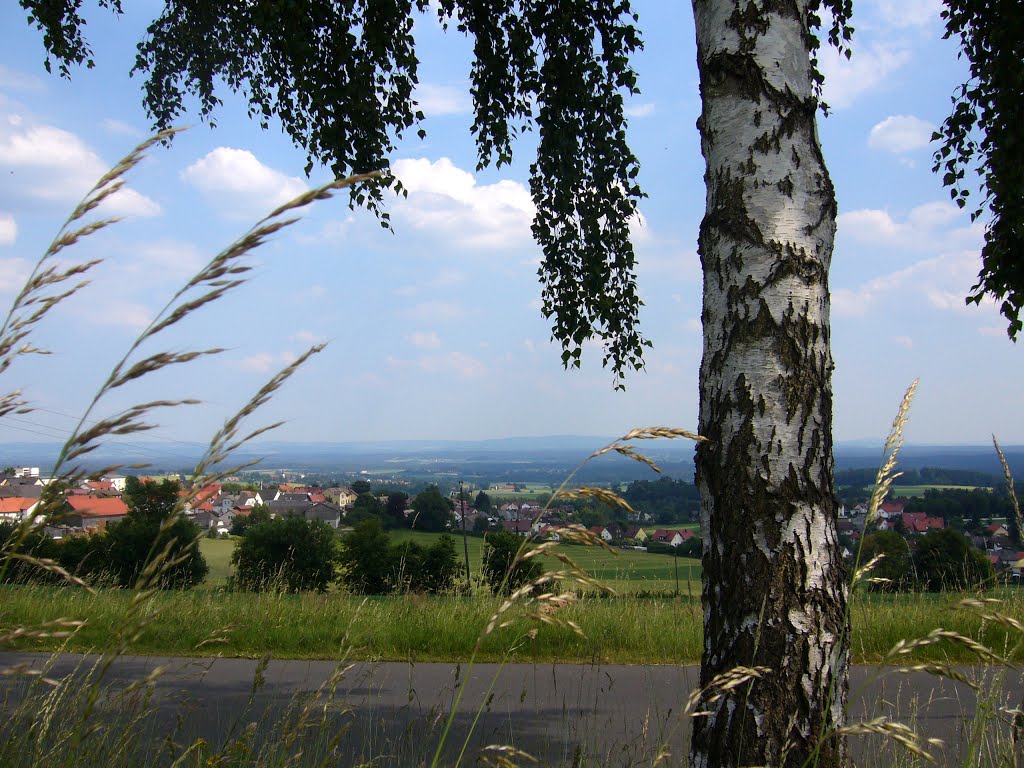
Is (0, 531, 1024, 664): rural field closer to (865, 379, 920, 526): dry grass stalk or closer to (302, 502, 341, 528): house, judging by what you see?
Result: (865, 379, 920, 526): dry grass stalk

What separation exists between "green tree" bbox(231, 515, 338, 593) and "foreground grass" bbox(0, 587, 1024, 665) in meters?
5.21

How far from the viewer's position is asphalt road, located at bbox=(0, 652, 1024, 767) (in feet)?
13.7

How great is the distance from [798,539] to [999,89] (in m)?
4.35

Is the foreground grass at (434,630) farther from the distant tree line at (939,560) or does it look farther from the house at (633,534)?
the house at (633,534)

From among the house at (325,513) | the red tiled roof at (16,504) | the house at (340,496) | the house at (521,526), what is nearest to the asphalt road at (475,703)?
the house at (521,526)

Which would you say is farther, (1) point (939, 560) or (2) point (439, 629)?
(1) point (939, 560)

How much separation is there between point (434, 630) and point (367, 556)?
624 cm

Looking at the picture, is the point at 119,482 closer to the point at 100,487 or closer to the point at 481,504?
the point at 100,487

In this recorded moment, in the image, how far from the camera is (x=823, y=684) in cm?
239

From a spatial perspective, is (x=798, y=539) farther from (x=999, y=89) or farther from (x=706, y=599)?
(x=999, y=89)

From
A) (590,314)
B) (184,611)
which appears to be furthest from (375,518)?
(590,314)

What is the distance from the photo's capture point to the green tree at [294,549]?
1323 centimetres

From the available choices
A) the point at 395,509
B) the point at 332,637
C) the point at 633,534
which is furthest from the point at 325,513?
the point at 633,534

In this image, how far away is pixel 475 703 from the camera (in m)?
5.46
